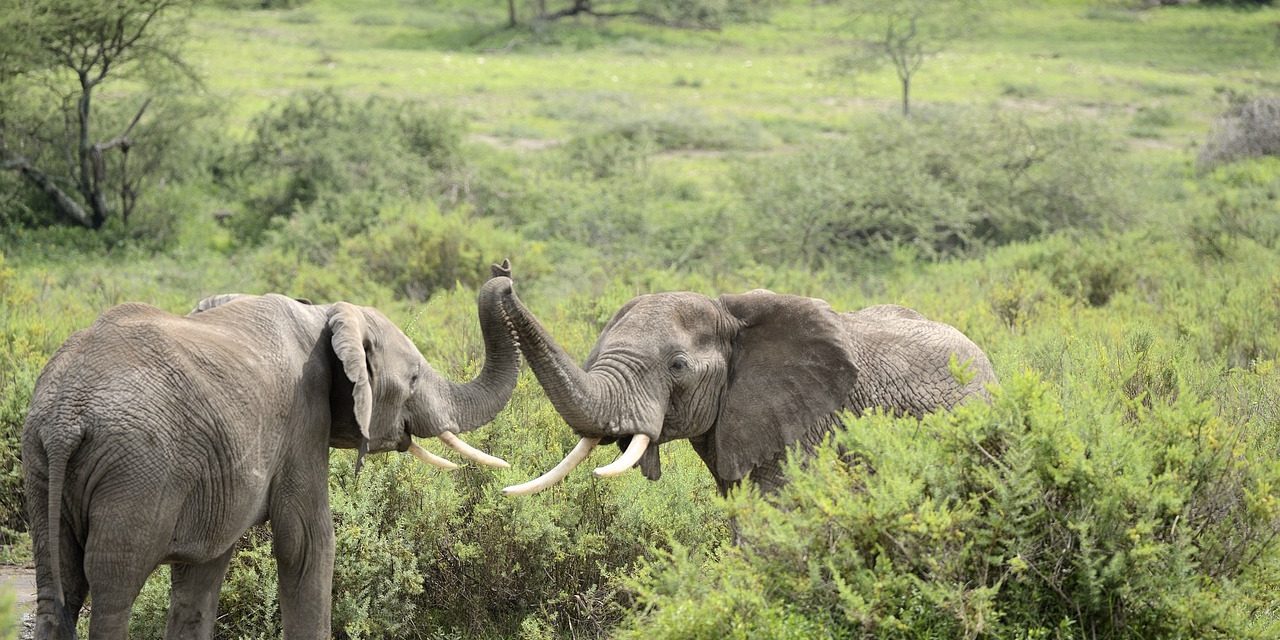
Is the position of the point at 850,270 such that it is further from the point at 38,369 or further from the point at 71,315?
the point at 38,369

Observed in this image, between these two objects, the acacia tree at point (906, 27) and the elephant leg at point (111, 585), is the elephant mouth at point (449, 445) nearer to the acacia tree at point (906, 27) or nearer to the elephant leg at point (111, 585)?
the elephant leg at point (111, 585)

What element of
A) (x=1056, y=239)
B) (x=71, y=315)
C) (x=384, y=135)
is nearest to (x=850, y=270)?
(x=1056, y=239)

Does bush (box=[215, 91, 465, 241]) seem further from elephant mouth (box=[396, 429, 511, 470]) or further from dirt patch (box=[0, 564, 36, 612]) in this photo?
elephant mouth (box=[396, 429, 511, 470])

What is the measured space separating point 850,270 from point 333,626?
32.4ft

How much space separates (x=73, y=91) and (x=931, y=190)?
9.70 metres

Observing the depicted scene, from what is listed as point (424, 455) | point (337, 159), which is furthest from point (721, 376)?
point (337, 159)

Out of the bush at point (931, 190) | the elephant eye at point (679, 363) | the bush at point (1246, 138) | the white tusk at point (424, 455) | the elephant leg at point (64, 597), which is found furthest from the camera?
the bush at point (1246, 138)

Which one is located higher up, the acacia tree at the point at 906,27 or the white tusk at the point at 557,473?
the white tusk at the point at 557,473

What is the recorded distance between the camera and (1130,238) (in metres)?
14.9

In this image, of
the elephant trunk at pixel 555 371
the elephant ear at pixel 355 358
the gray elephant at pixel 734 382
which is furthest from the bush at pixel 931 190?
the elephant ear at pixel 355 358

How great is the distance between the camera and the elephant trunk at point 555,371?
16.9 ft

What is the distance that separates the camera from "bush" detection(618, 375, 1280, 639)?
469cm

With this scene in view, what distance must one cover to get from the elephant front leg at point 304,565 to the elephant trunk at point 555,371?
92 cm

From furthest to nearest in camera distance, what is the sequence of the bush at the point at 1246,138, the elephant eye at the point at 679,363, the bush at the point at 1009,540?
1. the bush at the point at 1246,138
2. the elephant eye at the point at 679,363
3. the bush at the point at 1009,540
